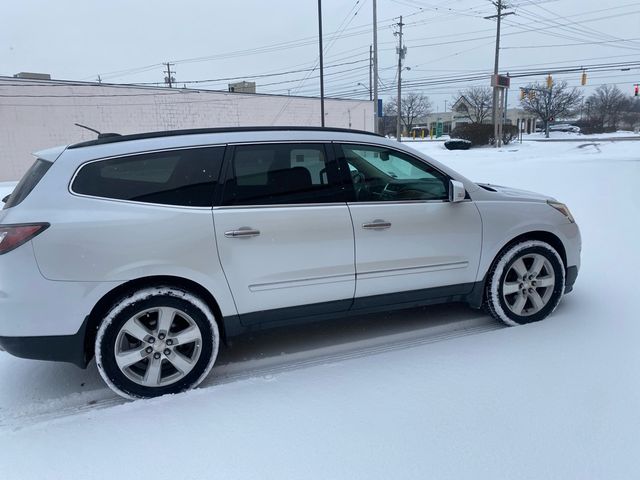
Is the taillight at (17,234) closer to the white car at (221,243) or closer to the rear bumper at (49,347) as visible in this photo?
the white car at (221,243)

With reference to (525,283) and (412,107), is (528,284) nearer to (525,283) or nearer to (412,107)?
(525,283)

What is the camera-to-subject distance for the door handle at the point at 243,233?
3.11m

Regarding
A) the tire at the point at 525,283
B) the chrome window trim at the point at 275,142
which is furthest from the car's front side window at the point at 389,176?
the tire at the point at 525,283

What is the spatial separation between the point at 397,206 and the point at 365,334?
109 cm

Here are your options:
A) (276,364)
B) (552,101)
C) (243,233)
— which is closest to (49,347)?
(243,233)

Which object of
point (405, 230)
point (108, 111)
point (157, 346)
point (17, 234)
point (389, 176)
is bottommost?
point (157, 346)

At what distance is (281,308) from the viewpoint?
3359 mm

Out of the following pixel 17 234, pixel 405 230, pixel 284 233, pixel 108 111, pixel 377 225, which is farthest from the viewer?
pixel 108 111

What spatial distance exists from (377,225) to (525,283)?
1.44 meters

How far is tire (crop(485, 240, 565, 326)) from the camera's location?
3934 mm

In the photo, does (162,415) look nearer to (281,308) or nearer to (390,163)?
(281,308)

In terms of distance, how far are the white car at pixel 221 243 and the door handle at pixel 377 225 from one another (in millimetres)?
10

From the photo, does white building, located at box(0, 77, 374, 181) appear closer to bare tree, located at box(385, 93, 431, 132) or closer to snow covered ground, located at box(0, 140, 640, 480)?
snow covered ground, located at box(0, 140, 640, 480)

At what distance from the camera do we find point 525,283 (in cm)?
400
